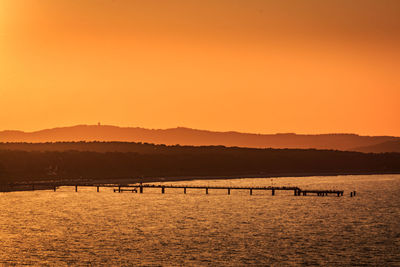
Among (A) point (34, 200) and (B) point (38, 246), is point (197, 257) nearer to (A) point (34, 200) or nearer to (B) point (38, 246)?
(B) point (38, 246)

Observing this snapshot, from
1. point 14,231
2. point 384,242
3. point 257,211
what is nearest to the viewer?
point 384,242

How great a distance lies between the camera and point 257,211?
167 meters

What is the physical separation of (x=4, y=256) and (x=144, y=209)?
8768 cm

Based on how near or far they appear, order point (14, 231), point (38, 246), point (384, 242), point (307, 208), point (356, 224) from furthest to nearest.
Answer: point (307, 208) < point (356, 224) < point (14, 231) < point (384, 242) < point (38, 246)

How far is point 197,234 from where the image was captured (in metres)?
113

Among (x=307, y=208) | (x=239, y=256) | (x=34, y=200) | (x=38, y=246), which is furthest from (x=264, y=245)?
(x=34, y=200)

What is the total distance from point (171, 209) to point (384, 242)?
3012 inches

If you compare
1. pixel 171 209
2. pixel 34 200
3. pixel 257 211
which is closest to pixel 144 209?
pixel 171 209

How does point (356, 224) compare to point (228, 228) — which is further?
point (356, 224)

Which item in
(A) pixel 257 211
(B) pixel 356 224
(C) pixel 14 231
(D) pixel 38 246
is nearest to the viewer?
(D) pixel 38 246

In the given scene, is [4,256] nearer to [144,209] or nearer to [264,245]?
[264,245]

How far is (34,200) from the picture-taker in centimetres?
19650

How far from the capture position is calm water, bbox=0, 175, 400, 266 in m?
86.4

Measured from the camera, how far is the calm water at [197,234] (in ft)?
283
